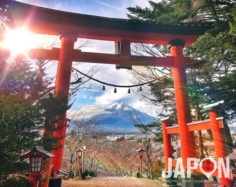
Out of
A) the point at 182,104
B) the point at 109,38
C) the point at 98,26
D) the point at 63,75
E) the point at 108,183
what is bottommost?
the point at 108,183

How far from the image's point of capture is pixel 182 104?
519cm

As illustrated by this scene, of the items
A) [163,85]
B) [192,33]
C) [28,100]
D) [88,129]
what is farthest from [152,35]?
[88,129]

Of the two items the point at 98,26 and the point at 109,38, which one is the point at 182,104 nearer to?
the point at 109,38

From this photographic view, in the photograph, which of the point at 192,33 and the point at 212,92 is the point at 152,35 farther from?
the point at 212,92

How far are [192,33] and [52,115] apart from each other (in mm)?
4796

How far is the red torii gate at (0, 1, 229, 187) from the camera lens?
15.1ft

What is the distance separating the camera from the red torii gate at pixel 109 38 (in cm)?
461

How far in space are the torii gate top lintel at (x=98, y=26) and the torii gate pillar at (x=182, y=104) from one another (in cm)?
38

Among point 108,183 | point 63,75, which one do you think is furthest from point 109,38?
point 108,183

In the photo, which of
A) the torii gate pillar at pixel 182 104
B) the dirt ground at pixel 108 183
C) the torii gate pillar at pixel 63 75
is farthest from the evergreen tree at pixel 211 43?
the dirt ground at pixel 108 183

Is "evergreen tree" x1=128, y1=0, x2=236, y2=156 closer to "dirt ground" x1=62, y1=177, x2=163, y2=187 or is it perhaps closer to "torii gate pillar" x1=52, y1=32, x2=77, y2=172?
"torii gate pillar" x1=52, y1=32, x2=77, y2=172

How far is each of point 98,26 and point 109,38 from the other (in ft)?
1.63

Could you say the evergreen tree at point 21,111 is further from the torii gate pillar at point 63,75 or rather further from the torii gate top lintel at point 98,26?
the torii gate top lintel at point 98,26

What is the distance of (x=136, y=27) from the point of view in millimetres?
5289
